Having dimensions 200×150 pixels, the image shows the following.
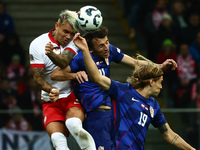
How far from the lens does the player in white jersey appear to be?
5.52 metres

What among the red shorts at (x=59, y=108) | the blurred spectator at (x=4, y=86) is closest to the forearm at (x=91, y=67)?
the red shorts at (x=59, y=108)

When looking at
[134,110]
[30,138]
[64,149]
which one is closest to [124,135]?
[134,110]

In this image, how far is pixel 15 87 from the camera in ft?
34.8

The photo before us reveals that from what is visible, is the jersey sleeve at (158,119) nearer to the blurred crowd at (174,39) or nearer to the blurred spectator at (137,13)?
the blurred crowd at (174,39)

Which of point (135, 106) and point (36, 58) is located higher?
point (36, 58)

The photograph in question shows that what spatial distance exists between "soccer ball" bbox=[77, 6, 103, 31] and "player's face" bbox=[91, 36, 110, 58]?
160 mm

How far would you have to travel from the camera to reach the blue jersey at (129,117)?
557 centimetres

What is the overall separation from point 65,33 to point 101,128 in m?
1.22

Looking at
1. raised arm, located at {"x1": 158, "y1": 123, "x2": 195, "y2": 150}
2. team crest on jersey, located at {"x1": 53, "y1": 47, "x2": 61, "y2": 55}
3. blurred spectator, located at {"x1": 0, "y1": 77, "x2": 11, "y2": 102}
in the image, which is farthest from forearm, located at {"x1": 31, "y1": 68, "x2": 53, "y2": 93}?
blurred spectator, located at {"x1": 0, "y1": 77, "x2": 11, "y2": 102}

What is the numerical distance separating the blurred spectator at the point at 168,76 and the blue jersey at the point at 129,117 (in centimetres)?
428

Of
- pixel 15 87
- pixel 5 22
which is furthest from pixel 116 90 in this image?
pixel 5 22

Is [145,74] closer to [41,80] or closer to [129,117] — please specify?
[129,117]

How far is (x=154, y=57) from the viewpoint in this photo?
10.9 meters

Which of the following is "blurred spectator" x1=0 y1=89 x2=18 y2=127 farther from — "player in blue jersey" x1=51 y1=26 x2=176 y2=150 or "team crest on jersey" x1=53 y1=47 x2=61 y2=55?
"player in blue jersey" x1=51 y1=26 x2=176 y2=150
